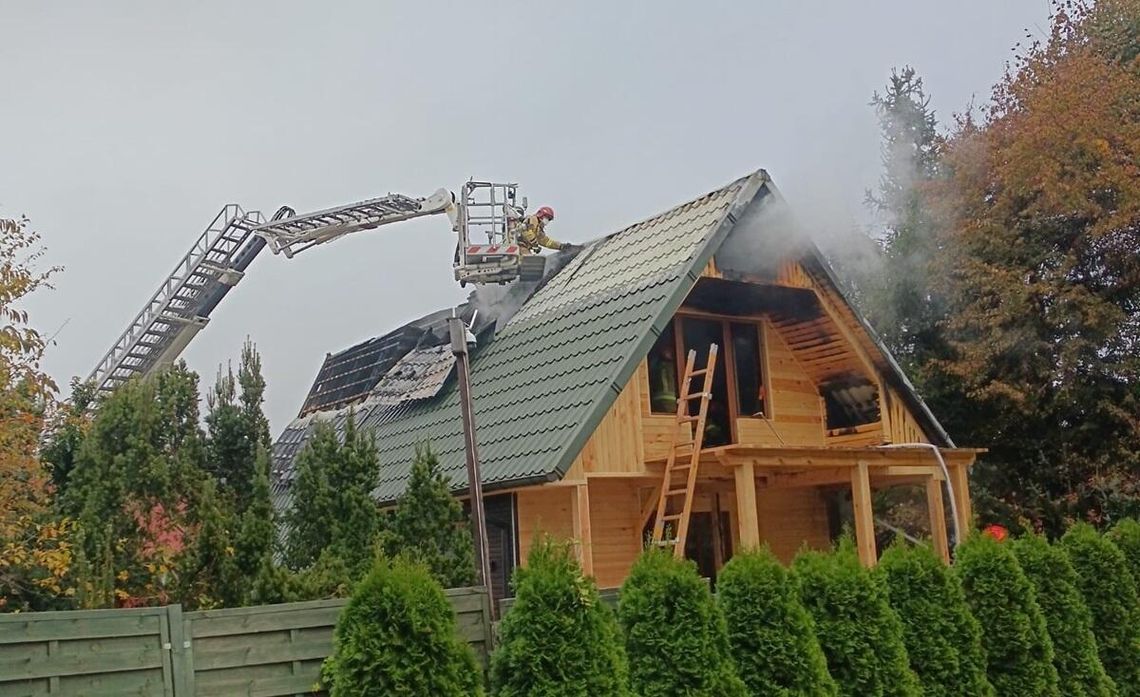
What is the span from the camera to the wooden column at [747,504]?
11227 millimetres

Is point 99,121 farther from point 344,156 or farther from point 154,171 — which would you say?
point 344,156

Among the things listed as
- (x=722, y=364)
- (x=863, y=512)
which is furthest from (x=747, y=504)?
(x=722, y=364)

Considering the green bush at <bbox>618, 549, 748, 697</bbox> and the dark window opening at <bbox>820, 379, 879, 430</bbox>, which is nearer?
the green bush at <bbox>618, 549, 748, 697</bbox>

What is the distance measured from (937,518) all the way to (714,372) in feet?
10.6

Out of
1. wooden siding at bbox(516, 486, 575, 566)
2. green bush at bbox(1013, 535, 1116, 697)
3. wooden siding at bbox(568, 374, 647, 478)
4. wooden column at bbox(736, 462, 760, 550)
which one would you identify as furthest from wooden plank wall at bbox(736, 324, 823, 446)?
green bush at bbox(1013, 535, 1116, 697)

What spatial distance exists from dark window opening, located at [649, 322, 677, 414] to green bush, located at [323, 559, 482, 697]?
6518mm

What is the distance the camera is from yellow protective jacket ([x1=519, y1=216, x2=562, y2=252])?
15.9 m

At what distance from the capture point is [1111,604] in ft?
35.3

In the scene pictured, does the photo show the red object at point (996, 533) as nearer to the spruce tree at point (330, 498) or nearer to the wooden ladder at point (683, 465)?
the wooden ladder at point (683, 465)

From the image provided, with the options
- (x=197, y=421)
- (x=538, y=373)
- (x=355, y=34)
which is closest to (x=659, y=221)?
(x=538, y=373)

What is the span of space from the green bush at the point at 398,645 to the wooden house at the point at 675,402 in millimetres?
3834

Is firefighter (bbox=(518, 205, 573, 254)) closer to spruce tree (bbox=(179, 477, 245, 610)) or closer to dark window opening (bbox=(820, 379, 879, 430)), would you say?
dark window opening (bbox=(820, 379, 879, 430))

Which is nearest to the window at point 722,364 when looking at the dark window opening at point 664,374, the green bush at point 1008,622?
the dark window opening at point 664,374

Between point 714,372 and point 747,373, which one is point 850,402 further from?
point 714,372
